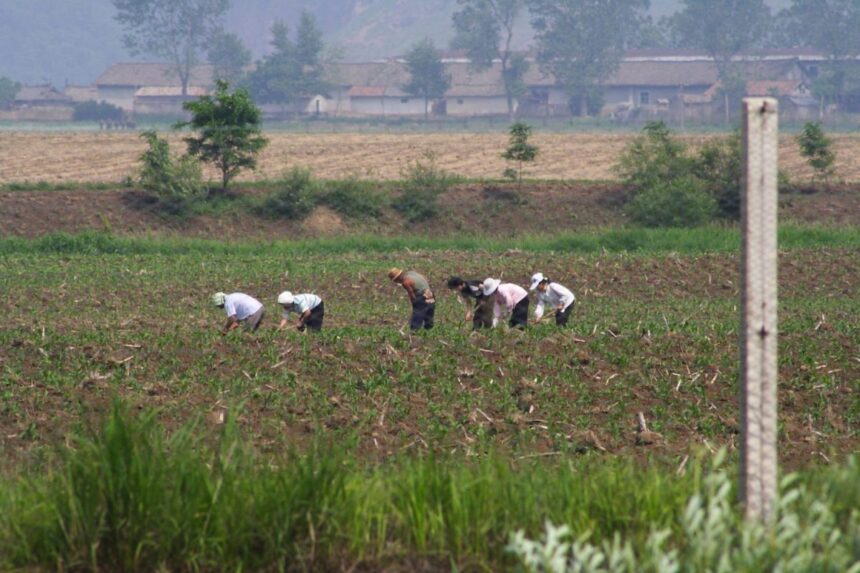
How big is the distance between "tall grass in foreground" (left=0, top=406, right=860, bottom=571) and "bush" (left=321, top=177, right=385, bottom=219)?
32.3 meters

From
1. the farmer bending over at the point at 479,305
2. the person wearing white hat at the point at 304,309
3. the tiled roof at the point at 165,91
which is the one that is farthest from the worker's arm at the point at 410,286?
the tiled roof at the point at 165,91

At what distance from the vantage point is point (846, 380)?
46.7 feet

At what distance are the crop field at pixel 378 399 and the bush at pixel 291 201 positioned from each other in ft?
15.2

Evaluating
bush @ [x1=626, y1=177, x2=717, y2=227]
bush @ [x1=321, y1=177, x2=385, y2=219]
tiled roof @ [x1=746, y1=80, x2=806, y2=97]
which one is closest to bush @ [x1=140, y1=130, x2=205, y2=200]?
bush @ [x1=321, y1=177, x2=385, y2=219]

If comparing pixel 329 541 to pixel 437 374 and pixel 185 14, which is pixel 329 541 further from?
pixel 185 14

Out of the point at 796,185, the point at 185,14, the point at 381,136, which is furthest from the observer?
the point at 185,14

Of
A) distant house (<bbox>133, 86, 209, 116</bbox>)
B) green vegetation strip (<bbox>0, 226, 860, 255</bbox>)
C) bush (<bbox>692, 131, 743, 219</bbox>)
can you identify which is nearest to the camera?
green vegetation strip (<bbox>0, 226, 860, 255</bbox>)

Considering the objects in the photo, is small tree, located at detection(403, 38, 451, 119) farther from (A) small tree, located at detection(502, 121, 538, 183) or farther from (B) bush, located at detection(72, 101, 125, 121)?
(A) small tree, located at detection(502, 121, 538, 183)

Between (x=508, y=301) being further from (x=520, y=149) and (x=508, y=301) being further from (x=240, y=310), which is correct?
(x=520, y=149)

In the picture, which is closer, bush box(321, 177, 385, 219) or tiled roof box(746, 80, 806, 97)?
bush box(321, 177, 385, 219)

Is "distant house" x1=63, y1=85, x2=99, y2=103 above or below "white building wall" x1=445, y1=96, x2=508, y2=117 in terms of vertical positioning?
above

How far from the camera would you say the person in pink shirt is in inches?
716

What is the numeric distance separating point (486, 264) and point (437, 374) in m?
13.8

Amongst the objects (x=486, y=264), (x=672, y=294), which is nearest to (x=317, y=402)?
(x=672, y=294)
